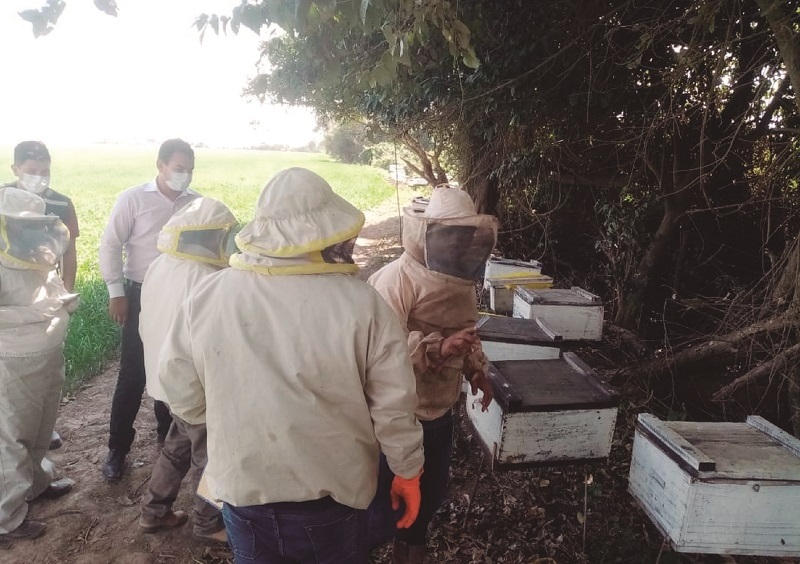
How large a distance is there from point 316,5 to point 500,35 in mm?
2838

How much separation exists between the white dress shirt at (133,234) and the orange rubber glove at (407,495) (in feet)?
7.11

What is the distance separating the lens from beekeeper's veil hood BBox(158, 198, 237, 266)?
2314 mm

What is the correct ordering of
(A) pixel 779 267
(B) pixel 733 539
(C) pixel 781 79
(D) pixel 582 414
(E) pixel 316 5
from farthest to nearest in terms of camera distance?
(C) pixel 781 79 < (A) pixel 779 267 < (D) pixel 582 414 < (E) pixel 316 5 < (B) pixel 733 539

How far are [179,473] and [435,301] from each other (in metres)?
1.62

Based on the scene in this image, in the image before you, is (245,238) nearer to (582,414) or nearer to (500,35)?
(582,414)

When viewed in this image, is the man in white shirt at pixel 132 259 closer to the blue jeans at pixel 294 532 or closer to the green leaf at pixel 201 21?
the green leaf at pixel 201 21

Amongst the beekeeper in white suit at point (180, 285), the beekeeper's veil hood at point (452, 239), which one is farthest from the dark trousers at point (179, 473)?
the beekeeper's veil hood at point (452, 239)

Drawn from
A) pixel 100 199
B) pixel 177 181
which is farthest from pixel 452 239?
pixel 100 199

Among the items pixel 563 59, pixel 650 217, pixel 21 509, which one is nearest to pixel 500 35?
pixel 563 59

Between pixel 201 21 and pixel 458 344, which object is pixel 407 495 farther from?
pixel 201 21

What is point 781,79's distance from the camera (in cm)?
390

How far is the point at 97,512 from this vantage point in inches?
112

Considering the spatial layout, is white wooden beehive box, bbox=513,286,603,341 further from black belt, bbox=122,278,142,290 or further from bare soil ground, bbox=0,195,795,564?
black belt, bbox=122,278,142,290

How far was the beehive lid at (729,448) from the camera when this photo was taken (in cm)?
192
